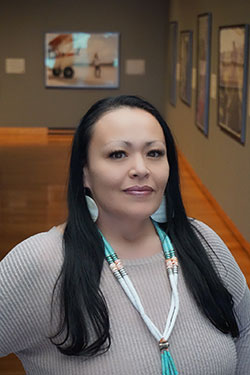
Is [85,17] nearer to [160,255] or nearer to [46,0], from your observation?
[46,0]

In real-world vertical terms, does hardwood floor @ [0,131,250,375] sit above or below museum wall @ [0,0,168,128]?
below

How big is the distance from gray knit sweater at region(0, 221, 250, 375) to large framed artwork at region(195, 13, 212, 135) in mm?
10131

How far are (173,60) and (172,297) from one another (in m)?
16.4

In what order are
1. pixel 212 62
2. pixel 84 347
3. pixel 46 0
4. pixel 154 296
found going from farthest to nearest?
pixel 46 0 → pixel 212 62 → pixel 154 296 → pixel 84 347

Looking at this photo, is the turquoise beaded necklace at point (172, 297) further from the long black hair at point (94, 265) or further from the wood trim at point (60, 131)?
the wood trim at point (60, 131)

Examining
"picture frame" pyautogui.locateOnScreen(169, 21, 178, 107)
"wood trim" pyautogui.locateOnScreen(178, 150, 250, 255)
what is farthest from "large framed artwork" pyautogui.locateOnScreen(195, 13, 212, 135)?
"picture frame" pyautogui.locateOnScreen(169, 21, 178, 107)

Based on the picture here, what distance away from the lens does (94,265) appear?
221 centimetres

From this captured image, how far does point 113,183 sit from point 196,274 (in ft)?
1.39

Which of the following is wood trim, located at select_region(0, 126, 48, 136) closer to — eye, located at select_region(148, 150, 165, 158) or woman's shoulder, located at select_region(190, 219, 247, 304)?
woman's shoulder, located at select_region(190, 219, 247, 304)

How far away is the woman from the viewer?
2.14 metres

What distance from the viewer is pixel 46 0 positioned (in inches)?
778

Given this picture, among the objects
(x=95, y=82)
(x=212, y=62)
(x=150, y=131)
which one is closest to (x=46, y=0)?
(x=95, y=82)

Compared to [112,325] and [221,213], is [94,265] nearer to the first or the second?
[112,325]

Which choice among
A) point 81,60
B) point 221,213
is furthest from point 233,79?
point 81,60
